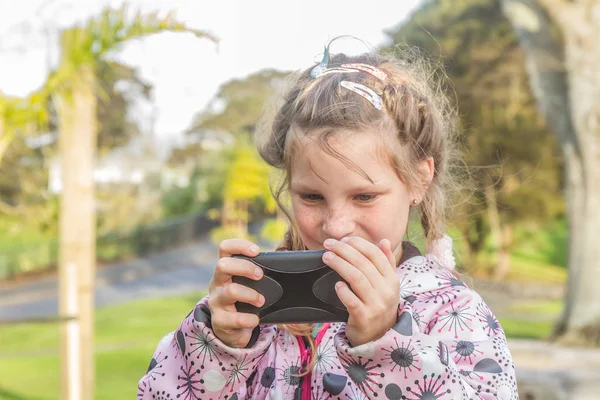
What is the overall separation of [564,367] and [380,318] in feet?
21.3

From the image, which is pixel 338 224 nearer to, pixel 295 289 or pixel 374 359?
pixel 295 289

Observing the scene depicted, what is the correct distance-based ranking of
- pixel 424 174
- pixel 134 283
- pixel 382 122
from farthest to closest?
pixel 134 283, pixel 424 174, pixel 382 122

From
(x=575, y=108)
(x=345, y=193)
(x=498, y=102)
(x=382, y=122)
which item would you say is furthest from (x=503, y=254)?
(x=345, y=193)

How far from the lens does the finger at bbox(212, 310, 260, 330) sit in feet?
3.88

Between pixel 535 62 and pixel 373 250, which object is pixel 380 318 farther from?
pixel 535 62

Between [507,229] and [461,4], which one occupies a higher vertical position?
[461,4]

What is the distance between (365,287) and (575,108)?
375 inches

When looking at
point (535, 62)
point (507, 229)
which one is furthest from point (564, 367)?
point (507, 229)

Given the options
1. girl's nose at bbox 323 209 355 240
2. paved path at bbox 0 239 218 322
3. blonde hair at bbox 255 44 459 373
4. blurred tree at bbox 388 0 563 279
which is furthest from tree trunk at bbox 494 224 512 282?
girl's nose at bbox 323 209 355 240

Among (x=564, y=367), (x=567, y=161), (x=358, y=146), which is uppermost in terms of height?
(x=567, y=161)

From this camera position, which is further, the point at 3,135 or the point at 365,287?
the point at 3,135

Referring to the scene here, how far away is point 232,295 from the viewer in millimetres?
1188

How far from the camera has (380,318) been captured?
1.14 m

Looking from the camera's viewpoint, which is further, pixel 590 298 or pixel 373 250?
pixel 590 298
